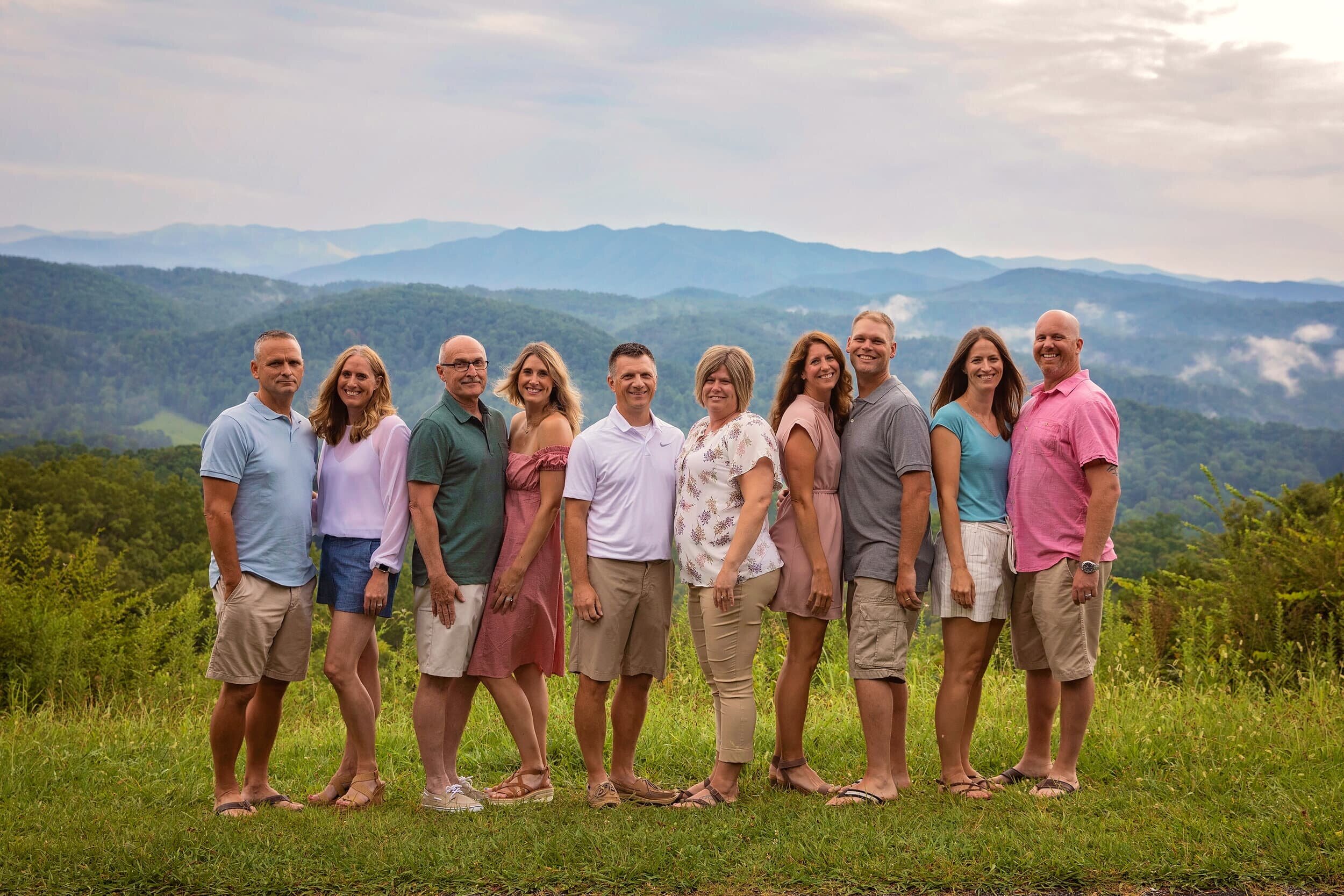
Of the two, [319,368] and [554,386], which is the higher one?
[554,386]

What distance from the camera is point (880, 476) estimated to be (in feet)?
15.5

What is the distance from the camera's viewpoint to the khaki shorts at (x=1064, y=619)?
4.67 meters

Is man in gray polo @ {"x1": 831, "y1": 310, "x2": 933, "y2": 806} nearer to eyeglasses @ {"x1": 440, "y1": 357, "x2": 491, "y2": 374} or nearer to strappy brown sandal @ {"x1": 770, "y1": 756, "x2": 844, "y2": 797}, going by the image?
strappy brown sandal @ {"x1": 770, "y1": 756, "x2": 844, "y2": 797}

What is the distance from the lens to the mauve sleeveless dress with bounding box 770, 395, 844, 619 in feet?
15.5

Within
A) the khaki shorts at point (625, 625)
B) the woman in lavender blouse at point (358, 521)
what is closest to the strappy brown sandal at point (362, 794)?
the woman in lavender blouse at point (358, 521)

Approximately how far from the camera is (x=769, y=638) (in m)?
9.35

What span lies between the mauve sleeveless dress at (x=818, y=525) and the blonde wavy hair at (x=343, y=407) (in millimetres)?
1867

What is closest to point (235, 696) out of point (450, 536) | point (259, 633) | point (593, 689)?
point (259, 633)

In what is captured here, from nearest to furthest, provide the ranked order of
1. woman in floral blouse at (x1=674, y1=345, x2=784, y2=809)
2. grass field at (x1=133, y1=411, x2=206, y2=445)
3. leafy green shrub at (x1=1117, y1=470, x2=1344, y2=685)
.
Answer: woman in floral blouse at (x1=674, y1=345, x2=784, y2=809) < leafy green shrub at (x1=1117, y1=470, x2=1344, y2=685) < grass field at (x1=133, y1=411, x2=206, y2=445)

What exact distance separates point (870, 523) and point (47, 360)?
151 m

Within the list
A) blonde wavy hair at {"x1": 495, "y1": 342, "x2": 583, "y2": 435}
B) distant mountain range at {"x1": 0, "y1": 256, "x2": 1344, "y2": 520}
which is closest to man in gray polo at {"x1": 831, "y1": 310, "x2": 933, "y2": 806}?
blonde wavy hair at {"x1": 495, "y1": 342, "x2": 583, "y2": 435}

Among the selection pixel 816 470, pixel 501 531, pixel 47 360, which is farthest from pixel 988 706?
pixel 47 360

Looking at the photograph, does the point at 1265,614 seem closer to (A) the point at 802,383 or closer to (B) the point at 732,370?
(A) the point at 802,383

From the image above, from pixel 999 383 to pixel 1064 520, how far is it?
0.72 metres
